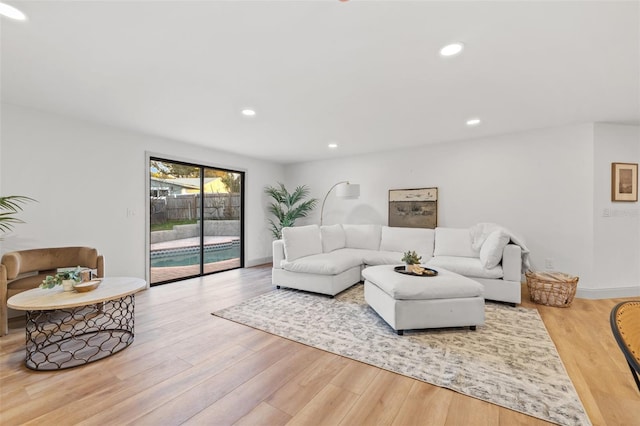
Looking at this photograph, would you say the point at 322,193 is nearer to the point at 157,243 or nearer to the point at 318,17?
the point at 157,243

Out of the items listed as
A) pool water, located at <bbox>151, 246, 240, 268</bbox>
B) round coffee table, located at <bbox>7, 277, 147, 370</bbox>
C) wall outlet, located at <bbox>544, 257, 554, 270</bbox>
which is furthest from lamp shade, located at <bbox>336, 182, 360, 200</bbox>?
round coffee table, located at <bbox>7, 277, 147, 370</bbox>

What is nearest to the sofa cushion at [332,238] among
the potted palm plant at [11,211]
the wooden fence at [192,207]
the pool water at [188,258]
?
the wooden fence at [192,207]

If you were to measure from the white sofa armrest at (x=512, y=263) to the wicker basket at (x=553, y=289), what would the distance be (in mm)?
330

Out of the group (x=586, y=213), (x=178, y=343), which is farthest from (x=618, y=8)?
(x=178, y=343)

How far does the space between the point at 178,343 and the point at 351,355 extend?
1.51 meters

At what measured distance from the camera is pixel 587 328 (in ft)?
8.36

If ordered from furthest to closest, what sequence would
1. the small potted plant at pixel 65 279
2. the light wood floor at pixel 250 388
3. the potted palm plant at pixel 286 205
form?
the potted palm plant at pixel 286 205
the small potted plant at pixel 65 279
the light wood floor at pixel 250 388

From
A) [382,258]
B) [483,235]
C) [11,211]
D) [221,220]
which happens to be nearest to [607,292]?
[483,235]

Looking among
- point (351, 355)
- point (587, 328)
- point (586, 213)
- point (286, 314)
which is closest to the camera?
point (351, 355)

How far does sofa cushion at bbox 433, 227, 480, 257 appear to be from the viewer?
387 centimetres

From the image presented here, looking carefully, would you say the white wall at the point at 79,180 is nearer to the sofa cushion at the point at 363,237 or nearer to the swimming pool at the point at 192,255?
the swimming pool at the point at 192,255

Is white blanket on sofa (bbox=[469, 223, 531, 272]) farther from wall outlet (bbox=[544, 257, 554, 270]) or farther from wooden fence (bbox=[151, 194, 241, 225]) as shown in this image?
wooden fence (bbox=[151, 194, 241, 225])

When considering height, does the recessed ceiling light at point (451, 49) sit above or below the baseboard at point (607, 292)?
above

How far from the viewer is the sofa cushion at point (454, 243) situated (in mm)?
3873
